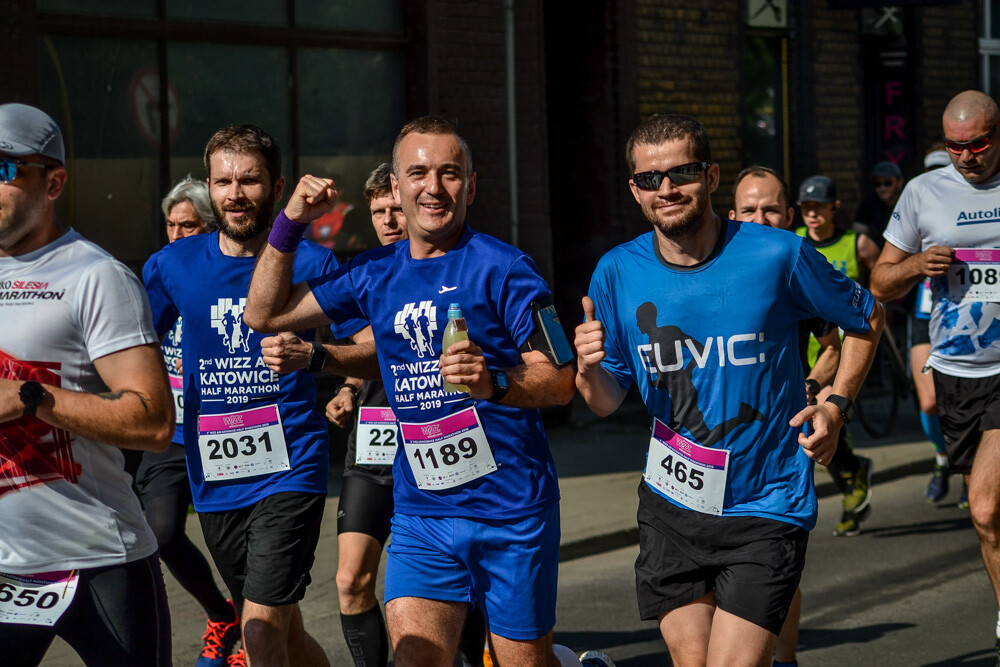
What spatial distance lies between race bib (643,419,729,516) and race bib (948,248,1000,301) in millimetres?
2549

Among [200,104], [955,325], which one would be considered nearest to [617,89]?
[200,104]

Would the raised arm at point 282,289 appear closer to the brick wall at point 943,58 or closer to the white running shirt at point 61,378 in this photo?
the white running shirt at point 61,378

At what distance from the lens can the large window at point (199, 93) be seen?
959cm

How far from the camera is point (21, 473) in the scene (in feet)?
11.7

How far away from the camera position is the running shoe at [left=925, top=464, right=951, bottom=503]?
9.66 metres

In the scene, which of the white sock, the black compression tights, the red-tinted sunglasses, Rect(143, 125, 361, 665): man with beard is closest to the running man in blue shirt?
the white sock

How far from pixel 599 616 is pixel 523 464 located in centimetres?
290

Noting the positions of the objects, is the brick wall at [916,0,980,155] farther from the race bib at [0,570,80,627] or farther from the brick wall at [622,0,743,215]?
the race bib at [0,570,80,627]

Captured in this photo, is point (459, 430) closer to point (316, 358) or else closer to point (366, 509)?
point (316, 358)

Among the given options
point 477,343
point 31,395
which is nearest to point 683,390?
point 477,343

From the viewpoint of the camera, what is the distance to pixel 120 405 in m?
3.43

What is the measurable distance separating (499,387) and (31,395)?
1.35 meters

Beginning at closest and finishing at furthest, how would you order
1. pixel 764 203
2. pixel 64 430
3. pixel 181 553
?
1. pixel 64 430
2. pixel 181 553
3. pixel 764 203

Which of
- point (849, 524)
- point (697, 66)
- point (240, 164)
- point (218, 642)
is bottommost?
point (849, 524)
